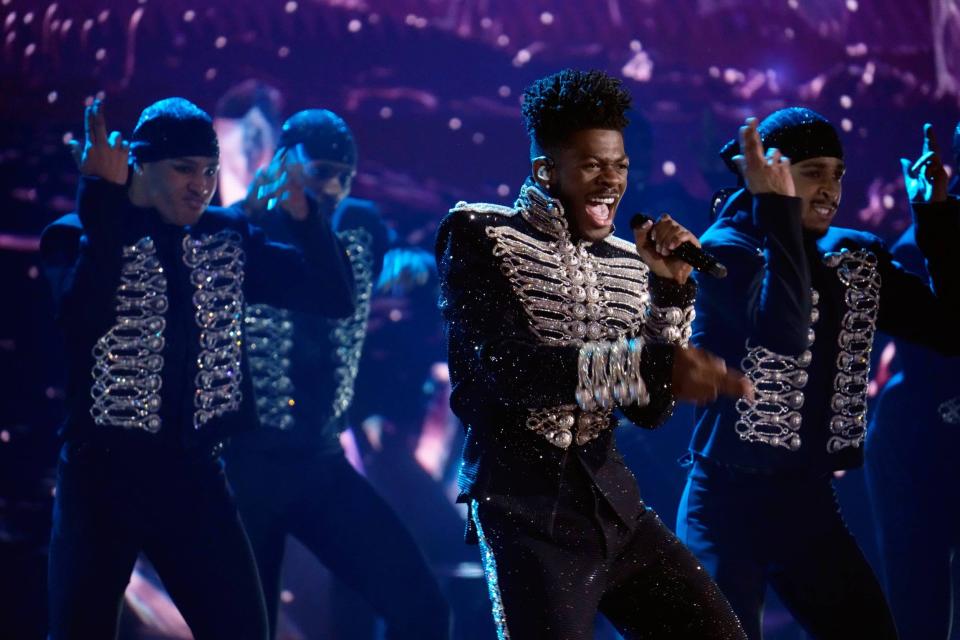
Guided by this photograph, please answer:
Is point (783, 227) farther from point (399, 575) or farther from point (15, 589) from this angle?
point (15, 589)

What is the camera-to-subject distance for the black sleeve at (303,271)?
4.33 m

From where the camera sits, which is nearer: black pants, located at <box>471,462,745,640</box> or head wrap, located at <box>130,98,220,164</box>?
black pants, located at <box>471,462,745,640</box>

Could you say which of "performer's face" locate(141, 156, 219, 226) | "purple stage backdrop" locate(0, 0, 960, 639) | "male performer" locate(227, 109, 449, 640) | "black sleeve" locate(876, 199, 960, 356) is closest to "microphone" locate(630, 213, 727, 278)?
"black sleeve" locate(876, 199, 960, 356)

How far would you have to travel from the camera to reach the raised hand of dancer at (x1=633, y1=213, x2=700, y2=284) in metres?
2.28

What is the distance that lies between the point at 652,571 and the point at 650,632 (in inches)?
5.1

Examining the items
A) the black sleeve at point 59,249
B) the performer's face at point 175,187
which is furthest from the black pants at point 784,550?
the black sleeve at point 59,249

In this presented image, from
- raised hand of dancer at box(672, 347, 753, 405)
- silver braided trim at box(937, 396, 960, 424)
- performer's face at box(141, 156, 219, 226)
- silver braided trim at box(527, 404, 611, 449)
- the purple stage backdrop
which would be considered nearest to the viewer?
raised hand of dancer at box(672, 347, 753, 405)

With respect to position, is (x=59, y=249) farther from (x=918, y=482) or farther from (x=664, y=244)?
(x=918, y=482)

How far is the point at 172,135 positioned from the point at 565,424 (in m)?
2.23

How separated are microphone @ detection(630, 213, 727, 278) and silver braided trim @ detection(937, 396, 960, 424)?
274 cm

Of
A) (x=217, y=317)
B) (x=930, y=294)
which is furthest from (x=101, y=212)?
(x=930, y=294)

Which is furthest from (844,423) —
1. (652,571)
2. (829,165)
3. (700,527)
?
(652,571)

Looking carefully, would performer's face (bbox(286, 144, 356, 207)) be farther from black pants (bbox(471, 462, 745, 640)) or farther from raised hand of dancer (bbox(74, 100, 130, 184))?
black pants (bbox(471, 462, 745, 640))

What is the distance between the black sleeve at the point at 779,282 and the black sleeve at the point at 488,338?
3.47ft
